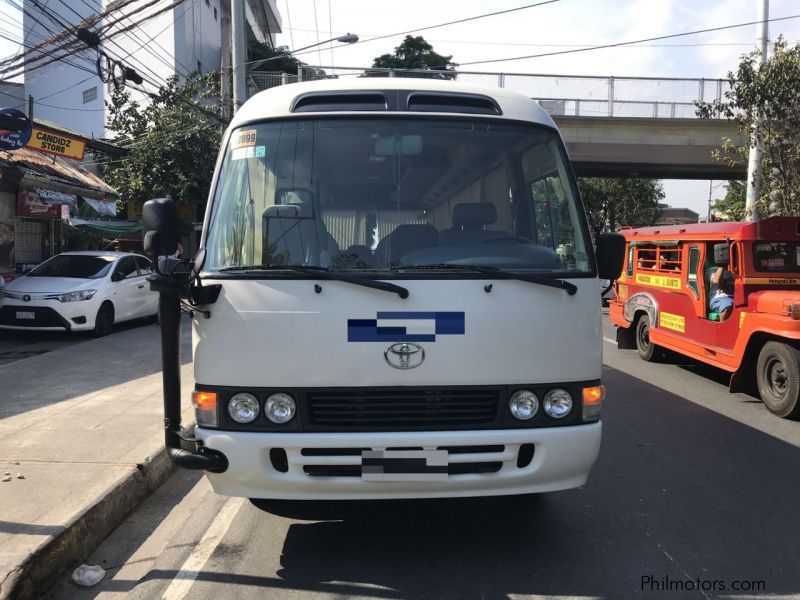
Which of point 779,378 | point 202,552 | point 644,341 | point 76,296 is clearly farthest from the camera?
point 76,296

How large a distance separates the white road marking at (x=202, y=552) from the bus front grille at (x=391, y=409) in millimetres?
1094

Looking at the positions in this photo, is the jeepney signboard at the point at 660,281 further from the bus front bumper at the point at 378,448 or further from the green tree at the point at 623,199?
the green tree at the point at 623,199

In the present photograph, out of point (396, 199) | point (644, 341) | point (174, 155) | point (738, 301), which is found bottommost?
point (644, 341)

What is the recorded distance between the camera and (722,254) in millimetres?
8156

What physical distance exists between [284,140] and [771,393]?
6232 millimetres

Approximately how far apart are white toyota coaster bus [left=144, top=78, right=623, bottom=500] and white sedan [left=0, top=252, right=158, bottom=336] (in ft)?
29.4

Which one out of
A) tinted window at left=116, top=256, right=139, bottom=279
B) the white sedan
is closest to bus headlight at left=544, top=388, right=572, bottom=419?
the white sedan

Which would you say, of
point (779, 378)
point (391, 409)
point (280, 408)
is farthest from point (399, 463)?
point (779, 378)

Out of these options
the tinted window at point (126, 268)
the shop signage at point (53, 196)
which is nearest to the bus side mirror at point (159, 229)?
the tinted window at point (126, 268)

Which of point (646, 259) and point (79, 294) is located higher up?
point (646, 259)

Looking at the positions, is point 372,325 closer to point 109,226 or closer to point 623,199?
point 109,226

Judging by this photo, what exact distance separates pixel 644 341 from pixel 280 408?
8.80 m

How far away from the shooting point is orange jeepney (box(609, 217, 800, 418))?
7.12 m

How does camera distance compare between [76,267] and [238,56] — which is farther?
[238,56]
